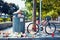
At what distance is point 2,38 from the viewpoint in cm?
893

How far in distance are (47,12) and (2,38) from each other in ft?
58.3

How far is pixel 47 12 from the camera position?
1037 inches

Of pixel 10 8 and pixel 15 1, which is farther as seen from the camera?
pixel 15 1

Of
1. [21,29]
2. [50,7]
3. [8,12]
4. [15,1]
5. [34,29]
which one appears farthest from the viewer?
[15,1]

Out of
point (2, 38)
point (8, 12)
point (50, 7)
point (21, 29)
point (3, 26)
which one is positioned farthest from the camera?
Answer: point (8, 12)

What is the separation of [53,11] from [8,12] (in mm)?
17086

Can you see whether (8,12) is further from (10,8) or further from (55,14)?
(55,14)

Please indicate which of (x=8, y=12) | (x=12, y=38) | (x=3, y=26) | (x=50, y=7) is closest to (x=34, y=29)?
(x=12, y=38)

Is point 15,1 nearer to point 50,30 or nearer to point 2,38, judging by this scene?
point 50,30

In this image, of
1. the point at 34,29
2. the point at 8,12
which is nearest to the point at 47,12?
the point at 34,29

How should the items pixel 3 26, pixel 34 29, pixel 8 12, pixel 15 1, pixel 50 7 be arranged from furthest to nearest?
pixel 15 1 < pixel 8 12 < pixel 50 7 < pixel 3 26 < pixel 34 29

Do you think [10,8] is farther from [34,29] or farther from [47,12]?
[34,29]

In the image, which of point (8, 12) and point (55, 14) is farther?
point (8, 12)

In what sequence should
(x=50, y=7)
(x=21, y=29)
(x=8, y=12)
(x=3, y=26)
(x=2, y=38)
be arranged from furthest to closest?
(x=8, y=12), (x=50, y=7), (x=3, y=26), (x=21, y=29), (x=2, y=38)
